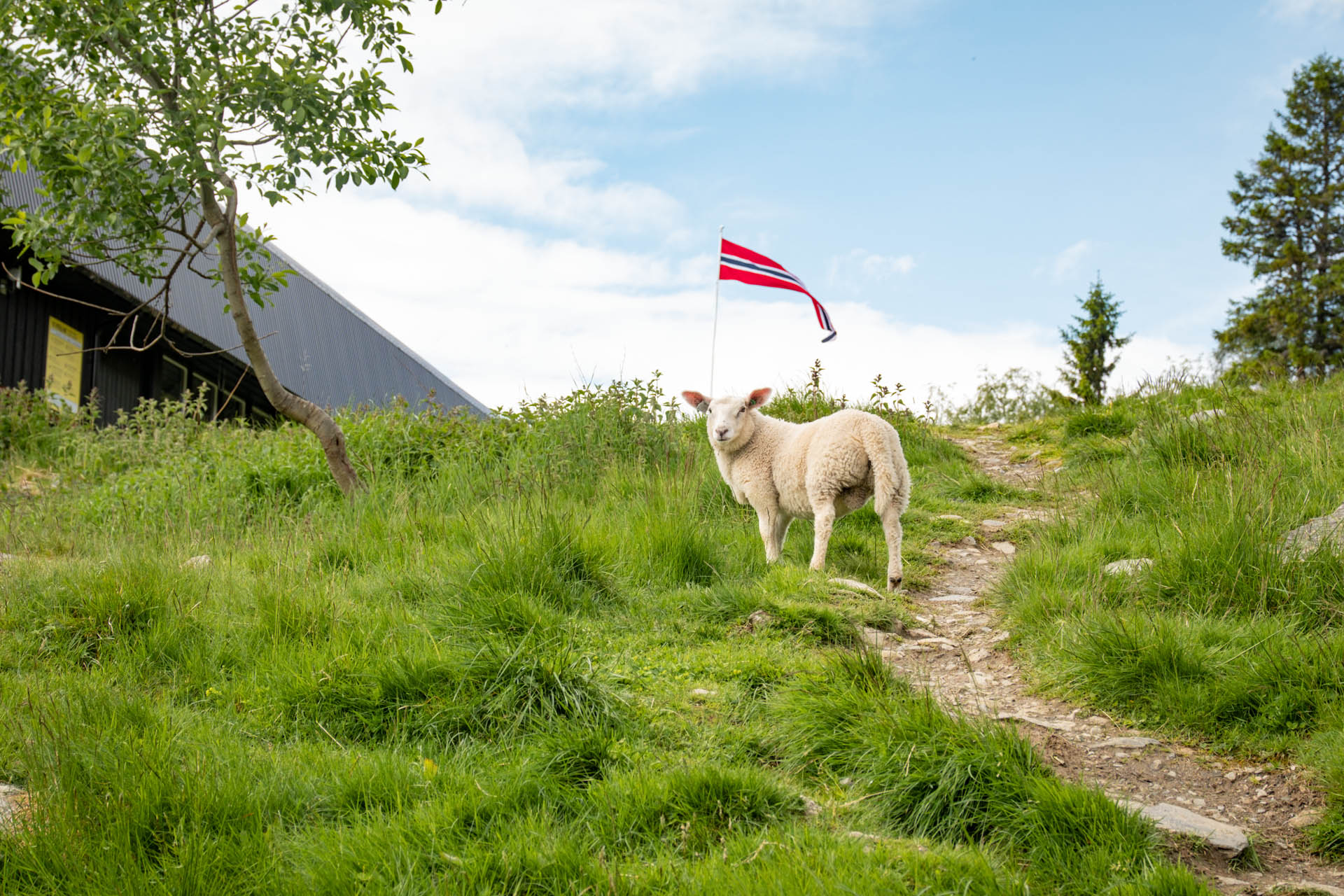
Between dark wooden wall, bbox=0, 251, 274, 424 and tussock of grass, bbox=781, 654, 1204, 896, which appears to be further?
dark wooden wall, bbox=0, 251, 274, 424

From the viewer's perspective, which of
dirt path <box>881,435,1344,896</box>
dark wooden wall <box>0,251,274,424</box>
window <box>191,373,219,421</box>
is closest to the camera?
dirt path <box>881,435,1344,896</box>

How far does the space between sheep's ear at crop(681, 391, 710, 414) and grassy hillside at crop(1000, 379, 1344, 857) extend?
2742 mm

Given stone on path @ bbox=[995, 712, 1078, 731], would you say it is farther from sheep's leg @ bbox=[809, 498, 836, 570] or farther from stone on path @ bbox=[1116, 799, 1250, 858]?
sheep's leg @ bbox=[809, 498, 836, 570]

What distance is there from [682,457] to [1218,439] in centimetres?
523

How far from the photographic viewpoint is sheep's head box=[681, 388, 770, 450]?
6.86m

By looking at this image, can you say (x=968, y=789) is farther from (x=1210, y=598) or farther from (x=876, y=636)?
(x=1210, y=598)

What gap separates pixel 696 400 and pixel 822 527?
1554mm

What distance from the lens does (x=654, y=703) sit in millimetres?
4039

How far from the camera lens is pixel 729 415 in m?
6.88

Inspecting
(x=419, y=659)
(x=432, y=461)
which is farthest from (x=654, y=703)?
(x=432, y=461)

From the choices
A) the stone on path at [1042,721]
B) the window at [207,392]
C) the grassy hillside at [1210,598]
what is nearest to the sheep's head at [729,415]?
the grassy hillside at [1210,598]

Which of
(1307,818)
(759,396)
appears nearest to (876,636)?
(1307,818)

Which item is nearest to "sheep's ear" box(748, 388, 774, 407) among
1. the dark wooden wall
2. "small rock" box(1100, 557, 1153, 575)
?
"small rock" box(1100, 557, 1153, 575)

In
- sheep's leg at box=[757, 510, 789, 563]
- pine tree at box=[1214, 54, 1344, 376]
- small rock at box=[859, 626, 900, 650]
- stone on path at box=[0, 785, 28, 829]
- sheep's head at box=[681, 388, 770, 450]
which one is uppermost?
pine tree at box=[1214, 54, 1344, 376]
